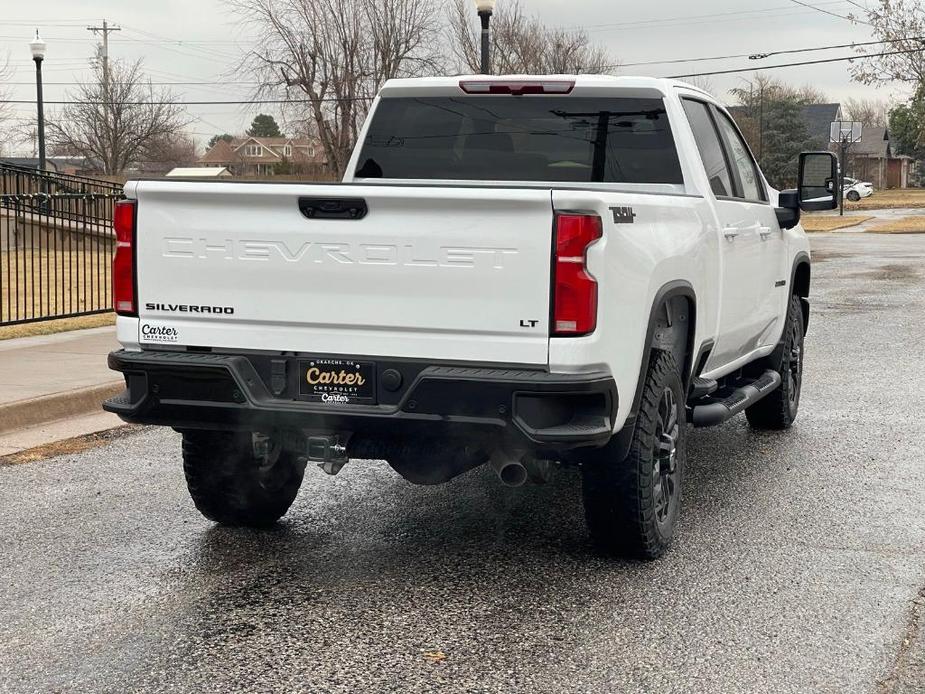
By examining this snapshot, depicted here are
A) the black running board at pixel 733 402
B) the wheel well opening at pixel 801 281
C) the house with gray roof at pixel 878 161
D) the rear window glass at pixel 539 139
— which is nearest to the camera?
the black running board at pixel 733 402

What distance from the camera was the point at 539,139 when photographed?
20.9ft

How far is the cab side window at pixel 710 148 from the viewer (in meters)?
6.42

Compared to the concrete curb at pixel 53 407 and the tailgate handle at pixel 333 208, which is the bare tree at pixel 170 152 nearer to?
the concrete curb at pixel 53 407

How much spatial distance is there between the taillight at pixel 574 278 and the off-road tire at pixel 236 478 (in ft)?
5.27

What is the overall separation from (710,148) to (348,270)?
9.03 feet

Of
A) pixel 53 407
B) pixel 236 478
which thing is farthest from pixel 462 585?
pixel 53 407

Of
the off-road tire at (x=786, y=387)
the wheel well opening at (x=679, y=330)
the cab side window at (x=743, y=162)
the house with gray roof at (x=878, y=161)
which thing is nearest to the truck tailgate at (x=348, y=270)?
the wheel well opening at (x=679, y=330)

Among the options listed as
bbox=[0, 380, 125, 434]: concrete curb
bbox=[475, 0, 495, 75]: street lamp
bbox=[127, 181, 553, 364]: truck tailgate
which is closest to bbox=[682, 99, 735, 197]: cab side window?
bbox=[127, 181, 553, 364]: truck tailgate

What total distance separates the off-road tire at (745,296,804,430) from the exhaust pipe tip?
3.52 metres

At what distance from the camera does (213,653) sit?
419 centimetres

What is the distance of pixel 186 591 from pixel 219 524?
101 cm

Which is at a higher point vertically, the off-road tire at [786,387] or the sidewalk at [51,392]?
the off-road tire at [786,387]

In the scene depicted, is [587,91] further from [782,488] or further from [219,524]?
[219,524]

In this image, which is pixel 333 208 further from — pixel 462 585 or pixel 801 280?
pixel 801 280
